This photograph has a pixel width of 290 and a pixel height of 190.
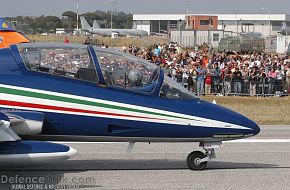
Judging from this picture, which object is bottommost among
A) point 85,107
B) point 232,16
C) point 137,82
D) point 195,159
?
point 195,159

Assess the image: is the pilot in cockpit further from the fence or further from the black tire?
the fence

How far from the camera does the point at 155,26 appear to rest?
14962 centimetres

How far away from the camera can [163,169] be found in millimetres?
10844

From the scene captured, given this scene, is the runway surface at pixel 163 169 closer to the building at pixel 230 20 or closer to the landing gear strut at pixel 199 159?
the landing gear strut at pixel 199 159

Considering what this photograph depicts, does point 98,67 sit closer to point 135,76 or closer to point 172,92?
point 135,76

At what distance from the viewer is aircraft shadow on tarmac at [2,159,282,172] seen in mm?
10886

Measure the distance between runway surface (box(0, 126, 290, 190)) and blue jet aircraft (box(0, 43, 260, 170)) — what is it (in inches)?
22.4

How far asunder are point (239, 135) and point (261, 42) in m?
56.5

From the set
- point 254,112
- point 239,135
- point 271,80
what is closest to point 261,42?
point 271,80

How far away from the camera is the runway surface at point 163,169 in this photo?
957cm

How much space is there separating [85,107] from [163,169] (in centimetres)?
188

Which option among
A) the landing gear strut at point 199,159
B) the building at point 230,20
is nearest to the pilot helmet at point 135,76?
the landing gear strut at point 199,159

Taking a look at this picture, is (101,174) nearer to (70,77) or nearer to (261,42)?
(70,77)

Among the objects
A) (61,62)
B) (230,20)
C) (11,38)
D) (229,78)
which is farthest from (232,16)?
(61,62)
